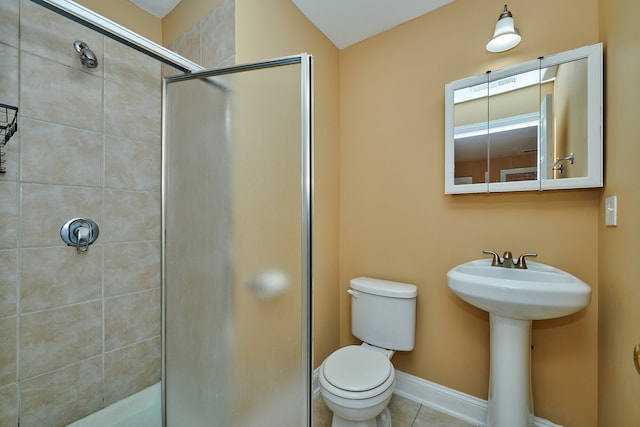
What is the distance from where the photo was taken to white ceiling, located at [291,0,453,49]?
1517 millimetres

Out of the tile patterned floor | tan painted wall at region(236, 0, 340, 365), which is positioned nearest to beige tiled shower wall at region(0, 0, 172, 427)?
tan painted wall at region(236, 0, 340, 365)

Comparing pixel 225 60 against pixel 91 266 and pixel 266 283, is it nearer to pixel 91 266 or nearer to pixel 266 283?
pixel 266 283

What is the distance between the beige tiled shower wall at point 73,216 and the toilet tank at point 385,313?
121 centimetres

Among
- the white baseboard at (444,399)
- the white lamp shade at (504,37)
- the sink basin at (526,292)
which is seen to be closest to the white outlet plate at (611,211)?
the sink basin at (526,292)

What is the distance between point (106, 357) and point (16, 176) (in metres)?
0.93

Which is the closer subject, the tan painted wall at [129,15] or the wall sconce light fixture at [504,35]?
the wall sconce light fixture at [504,35]

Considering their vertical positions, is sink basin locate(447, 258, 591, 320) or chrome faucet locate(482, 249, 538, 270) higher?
chrome faucet locate(482, 249, 538, 270)

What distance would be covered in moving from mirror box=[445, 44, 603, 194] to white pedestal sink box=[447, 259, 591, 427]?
425mm

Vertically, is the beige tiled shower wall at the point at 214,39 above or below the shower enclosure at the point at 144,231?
above

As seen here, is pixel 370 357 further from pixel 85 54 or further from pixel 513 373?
pixel 85 54

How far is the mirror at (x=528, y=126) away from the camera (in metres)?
1.13

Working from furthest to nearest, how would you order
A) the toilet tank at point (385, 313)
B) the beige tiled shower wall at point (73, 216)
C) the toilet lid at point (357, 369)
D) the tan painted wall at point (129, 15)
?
the toilet tank at point (385, 313) < the tan painted wall at point (129, 15) < the toilet lid at point (357, 369) < the beige tiled shower wall at point (73, 216)

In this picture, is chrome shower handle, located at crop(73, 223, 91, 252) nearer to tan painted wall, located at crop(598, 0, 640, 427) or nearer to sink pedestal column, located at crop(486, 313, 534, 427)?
sink pedestal column, located at crop(486, 313, 534, 427)

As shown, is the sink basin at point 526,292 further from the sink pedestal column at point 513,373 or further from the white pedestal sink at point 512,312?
the sink pedestal column at point 513,373
